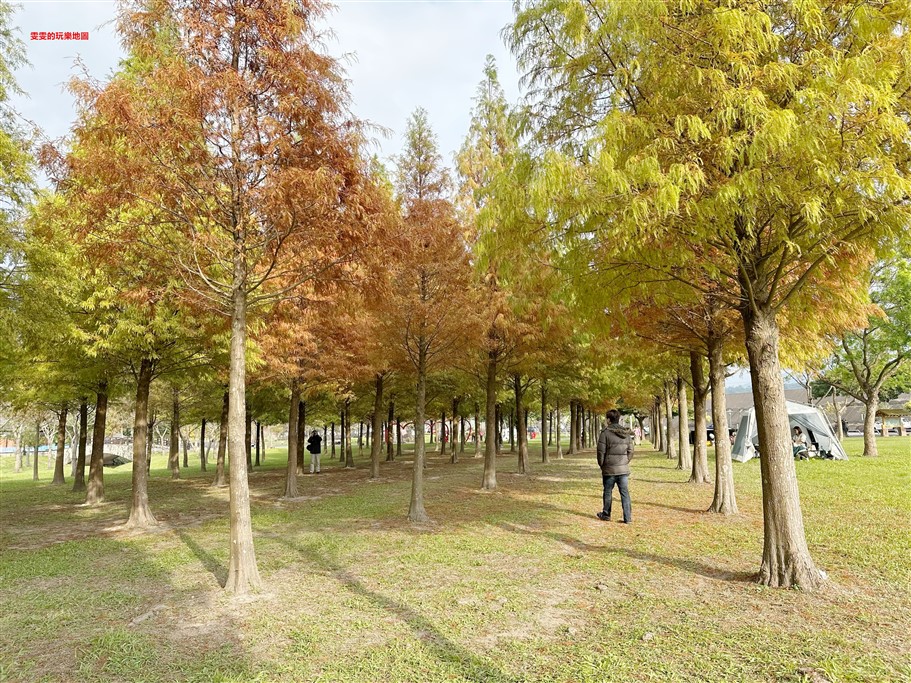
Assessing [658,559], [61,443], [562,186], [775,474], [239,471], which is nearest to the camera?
[562,186]

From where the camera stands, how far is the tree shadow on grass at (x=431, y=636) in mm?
4039

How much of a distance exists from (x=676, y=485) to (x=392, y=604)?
41.8 feet

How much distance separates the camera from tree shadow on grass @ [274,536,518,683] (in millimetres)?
4039

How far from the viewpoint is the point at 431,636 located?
4797 mm

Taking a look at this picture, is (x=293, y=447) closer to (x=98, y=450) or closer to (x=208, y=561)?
(x=98, y=450)

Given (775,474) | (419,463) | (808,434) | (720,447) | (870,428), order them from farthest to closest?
(870,428) < (808,434) < (720,447) < (419,463) < (775,474)

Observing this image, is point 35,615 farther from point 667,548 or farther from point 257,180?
point 667,548

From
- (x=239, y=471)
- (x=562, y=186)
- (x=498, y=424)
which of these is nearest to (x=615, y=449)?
(x=562, y=186)

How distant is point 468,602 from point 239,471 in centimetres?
323

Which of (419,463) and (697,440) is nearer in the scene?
(419,463)

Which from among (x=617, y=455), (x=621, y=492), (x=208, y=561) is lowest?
(x=208, y=561)

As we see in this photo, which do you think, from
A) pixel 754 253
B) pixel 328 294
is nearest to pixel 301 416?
pixel 328 294

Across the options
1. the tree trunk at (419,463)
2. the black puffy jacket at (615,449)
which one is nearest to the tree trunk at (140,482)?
the tree trunk at (419,463)

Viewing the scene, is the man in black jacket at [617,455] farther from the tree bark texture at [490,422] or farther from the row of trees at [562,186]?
the tree bark texture at [490,422]
